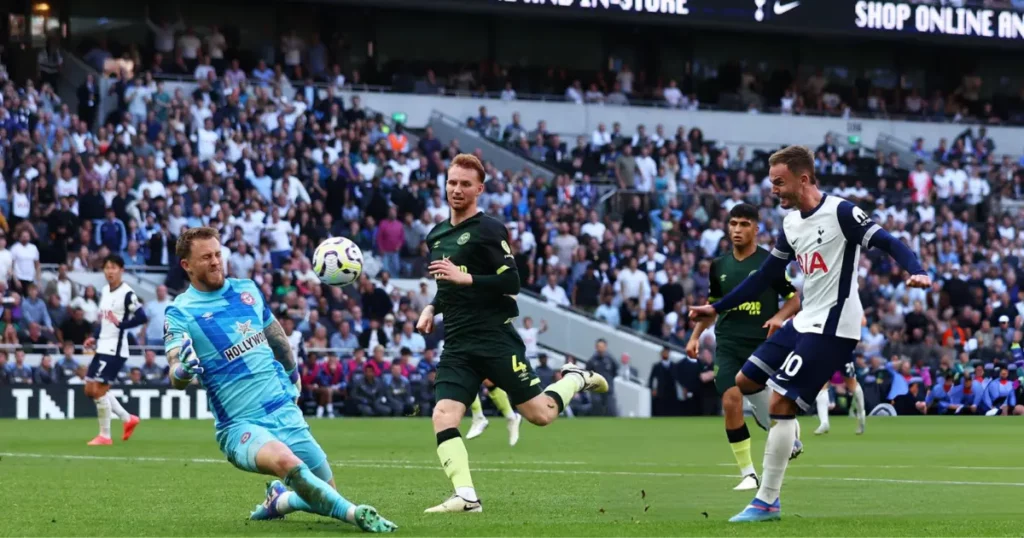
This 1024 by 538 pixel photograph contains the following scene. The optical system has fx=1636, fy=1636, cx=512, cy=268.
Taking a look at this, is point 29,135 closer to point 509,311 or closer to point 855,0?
point 509,311

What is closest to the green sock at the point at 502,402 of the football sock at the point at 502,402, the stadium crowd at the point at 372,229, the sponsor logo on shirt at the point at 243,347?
the football sock at the point at 502,402

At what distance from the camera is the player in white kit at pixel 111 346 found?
1945cm

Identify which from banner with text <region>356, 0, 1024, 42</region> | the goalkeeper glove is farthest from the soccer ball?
banner with text <region>356, 0, 1024, 42</region>

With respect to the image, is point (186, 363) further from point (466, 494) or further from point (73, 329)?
point (73, 329)

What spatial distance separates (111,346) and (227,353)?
1114cm

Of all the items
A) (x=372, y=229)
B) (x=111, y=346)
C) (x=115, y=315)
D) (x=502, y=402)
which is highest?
(x=372, y=229)

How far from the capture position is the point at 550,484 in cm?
1292

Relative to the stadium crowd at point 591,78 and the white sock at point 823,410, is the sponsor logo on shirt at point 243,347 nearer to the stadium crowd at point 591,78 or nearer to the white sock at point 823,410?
the white sock at point 823,410

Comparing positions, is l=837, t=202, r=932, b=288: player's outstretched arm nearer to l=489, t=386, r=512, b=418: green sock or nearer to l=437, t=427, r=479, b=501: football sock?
l=437, t=427, r=479, b=501: football sock

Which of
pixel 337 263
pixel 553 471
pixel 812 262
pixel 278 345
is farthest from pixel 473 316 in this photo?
pixel 553 471

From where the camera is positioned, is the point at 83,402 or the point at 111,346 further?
the point at 83,402

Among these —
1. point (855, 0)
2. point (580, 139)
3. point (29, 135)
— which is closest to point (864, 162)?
point (855, 0)

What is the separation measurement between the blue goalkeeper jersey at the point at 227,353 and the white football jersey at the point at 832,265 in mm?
3241

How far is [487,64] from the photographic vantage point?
45906mm
